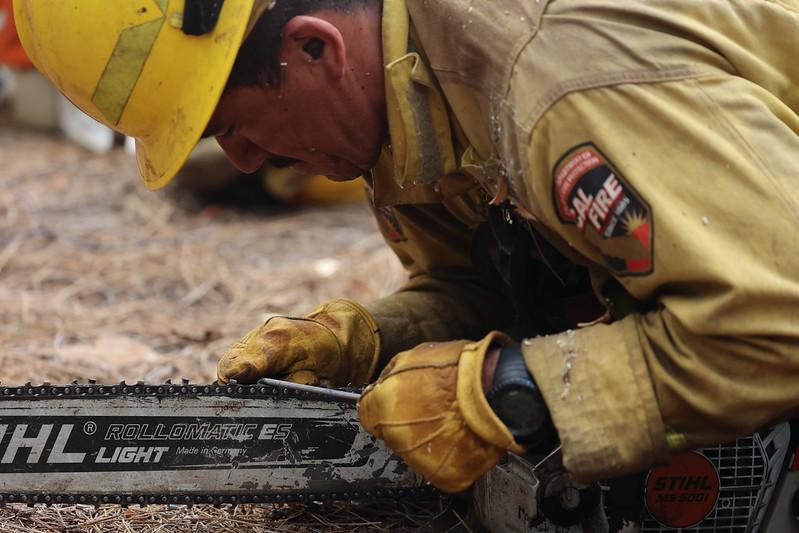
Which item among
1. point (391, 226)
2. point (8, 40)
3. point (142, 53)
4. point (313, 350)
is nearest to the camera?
point (142, 53)

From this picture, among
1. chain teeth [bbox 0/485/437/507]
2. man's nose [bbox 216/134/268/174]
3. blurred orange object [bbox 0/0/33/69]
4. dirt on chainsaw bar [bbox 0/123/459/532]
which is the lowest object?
blurred orange object [bbox 0/0/33/69]

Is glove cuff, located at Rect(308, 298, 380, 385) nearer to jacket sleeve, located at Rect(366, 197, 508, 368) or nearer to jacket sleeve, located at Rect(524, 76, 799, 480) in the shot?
jacket sleeve, located at Rect(366, 197, 508, 368)

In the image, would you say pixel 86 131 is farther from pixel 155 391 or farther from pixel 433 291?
pixel 155 391

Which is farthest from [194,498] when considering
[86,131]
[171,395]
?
[86,131]

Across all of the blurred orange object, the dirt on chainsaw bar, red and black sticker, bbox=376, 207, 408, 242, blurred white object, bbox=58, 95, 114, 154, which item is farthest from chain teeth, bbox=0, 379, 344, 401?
the blurred orange object

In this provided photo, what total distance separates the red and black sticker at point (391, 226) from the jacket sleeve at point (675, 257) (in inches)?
37.4

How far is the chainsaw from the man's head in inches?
21.4

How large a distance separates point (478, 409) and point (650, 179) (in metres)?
0.52

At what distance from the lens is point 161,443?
2506 millimetres

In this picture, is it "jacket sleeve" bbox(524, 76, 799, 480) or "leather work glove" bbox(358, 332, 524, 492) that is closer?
"jacket sleeve" bbox(524, 76, 799, 480)

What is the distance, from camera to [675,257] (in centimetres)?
182

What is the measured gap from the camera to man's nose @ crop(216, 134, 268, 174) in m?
2.42

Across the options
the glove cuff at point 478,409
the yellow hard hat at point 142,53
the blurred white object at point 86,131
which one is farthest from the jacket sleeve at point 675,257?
the blurred white object at point 86,131

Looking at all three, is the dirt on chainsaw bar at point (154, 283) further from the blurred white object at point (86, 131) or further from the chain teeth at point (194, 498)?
the blurred white object at point (86, 131)
